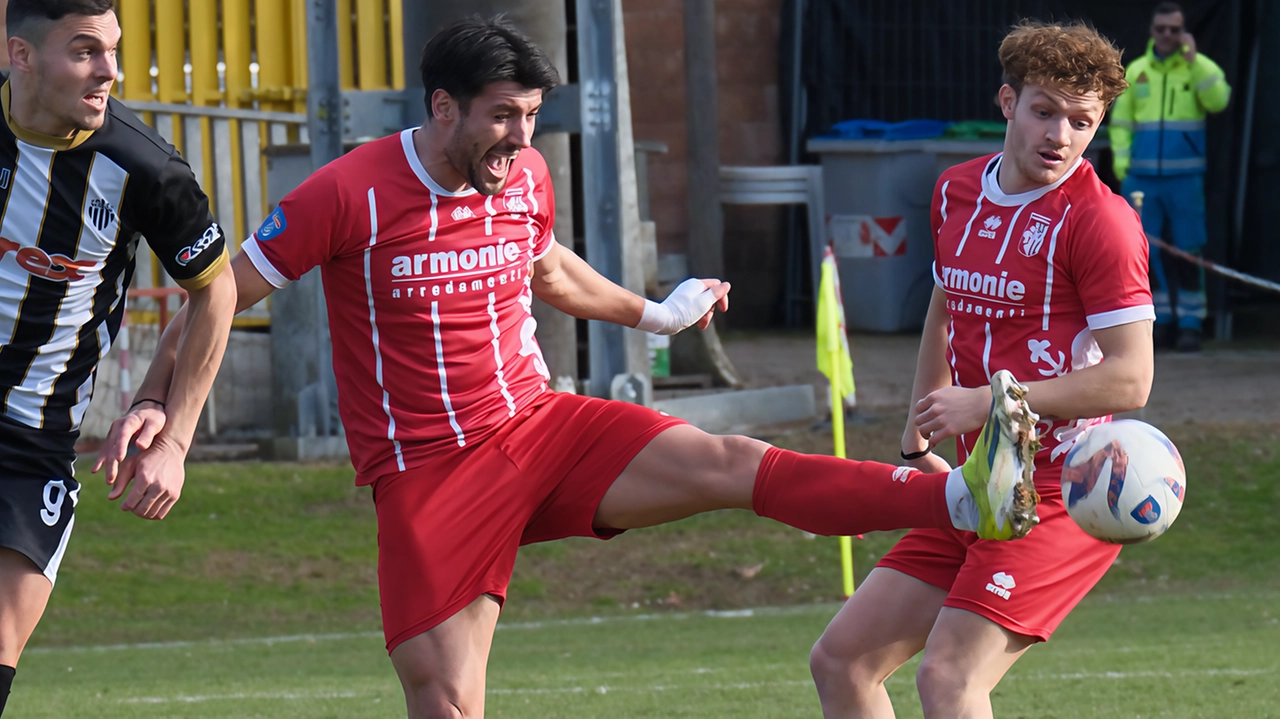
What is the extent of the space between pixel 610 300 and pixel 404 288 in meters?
0.82

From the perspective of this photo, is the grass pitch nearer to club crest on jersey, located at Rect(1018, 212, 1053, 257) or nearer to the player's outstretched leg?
the player's outstretched leg

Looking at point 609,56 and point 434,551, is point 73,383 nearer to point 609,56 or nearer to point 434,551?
point 434,551

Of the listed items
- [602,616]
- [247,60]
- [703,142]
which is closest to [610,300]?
[602,616]

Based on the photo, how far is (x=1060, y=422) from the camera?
4.61 m

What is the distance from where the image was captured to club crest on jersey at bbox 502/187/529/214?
4887mm

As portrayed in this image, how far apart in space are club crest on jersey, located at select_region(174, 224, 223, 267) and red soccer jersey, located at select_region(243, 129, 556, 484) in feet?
0.63

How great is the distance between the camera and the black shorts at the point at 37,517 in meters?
4.45

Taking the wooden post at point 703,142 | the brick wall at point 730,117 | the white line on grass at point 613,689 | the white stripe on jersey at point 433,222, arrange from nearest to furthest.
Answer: the white stripe on jersey at point 433,222 → the white line on grass at point 613,689 → the wooden post at point 703,142 → the brick wall at point 730,117

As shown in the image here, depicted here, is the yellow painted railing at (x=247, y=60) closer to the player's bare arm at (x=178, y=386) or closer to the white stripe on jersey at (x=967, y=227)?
the player's bare arm at (x=178, y=386)

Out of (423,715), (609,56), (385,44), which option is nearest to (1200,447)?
(609,56)

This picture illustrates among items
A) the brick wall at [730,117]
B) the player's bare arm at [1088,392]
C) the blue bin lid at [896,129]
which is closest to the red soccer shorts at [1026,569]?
the player's bare arm at [1088,392]

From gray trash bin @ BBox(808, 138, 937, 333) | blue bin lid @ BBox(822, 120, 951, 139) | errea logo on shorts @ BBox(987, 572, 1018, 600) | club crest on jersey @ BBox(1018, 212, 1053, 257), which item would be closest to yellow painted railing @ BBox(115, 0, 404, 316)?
gray trash bin @ BBox(808, 138, 937, 333)

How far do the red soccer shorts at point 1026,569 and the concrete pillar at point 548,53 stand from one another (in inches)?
251

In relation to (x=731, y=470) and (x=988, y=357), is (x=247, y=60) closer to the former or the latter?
(x=731, y=470)
